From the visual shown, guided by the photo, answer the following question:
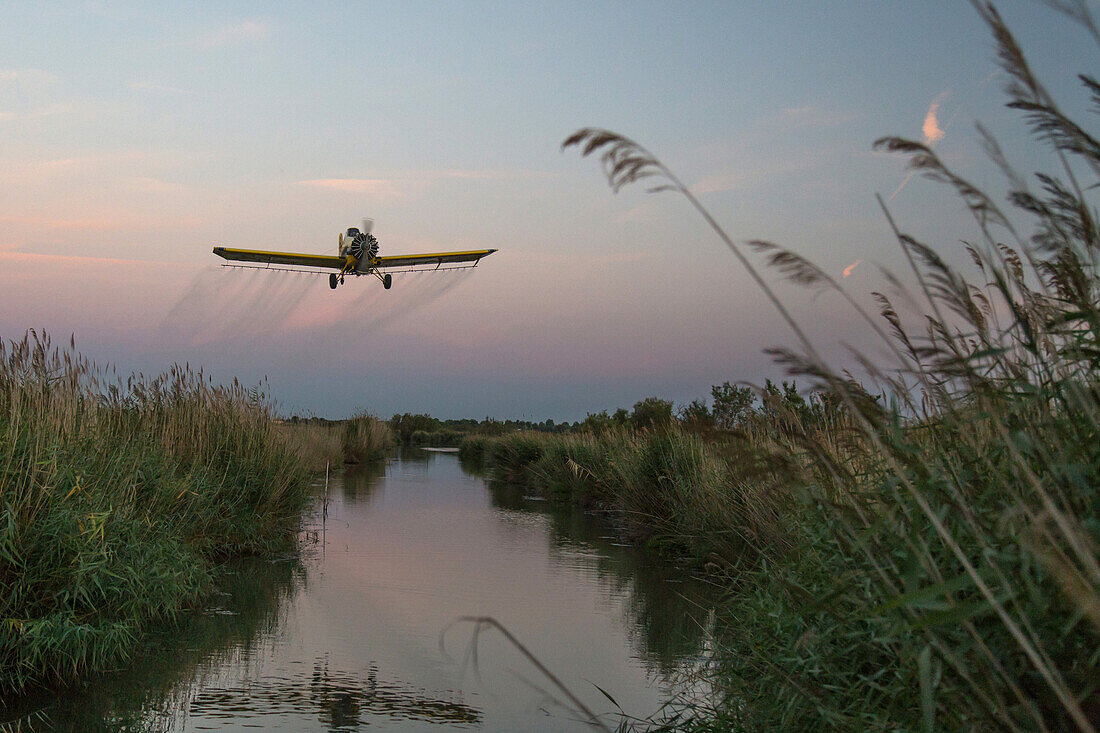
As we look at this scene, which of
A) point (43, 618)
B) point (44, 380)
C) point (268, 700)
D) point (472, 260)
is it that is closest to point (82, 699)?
point (43, 618)

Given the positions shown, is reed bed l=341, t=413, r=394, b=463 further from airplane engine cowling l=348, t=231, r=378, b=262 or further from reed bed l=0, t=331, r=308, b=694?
reed bed l=0, t=331, r=308, b=694

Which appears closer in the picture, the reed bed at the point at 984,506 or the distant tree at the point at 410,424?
the reed bed at the point at 984,506

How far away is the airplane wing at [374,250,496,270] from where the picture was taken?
111ft

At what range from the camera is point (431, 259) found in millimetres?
35312

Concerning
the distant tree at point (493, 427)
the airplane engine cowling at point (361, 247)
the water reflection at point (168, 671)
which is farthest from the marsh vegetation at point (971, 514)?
the distant tree at point (493, 427)

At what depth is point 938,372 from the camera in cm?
228

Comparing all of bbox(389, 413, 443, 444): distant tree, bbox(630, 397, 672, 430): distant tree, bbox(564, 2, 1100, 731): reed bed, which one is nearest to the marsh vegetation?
bbox(564, 2, 1100, 731): reed bed

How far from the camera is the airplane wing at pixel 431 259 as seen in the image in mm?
33781

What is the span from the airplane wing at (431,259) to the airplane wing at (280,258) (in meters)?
1.98

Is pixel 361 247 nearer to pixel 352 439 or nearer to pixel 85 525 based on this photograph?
pixel 352 439

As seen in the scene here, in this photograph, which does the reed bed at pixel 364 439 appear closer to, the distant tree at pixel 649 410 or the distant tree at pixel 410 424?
the distant tree at pixel 649 410

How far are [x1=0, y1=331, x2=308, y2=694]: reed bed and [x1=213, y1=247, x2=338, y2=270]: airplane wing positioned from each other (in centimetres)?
2426

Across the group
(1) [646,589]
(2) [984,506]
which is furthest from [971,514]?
(1) [646,589]

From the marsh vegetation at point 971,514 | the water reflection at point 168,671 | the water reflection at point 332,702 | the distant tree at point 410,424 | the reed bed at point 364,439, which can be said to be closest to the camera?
the marsh vegetation at point 971,514
